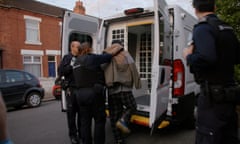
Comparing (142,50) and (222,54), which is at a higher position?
(142,50)

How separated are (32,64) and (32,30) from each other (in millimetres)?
2540

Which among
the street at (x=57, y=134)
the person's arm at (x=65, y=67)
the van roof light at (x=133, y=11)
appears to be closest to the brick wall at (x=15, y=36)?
the street at (x=57, y=134)

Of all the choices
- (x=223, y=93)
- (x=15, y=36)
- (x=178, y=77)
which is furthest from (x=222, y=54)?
(x=15, y=36)

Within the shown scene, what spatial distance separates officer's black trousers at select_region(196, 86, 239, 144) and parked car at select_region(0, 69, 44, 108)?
253 inches

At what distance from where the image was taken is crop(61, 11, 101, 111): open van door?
3869 millimetres

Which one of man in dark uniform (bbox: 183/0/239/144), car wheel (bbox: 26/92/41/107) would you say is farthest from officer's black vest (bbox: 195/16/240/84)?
car wheel (bbox: 26/92/41/107)

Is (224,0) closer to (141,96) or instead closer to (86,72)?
(141,96)

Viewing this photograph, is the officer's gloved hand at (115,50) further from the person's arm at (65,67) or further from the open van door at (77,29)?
the open van door at (77,29)

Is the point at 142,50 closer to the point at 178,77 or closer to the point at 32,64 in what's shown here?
the point at 178,77

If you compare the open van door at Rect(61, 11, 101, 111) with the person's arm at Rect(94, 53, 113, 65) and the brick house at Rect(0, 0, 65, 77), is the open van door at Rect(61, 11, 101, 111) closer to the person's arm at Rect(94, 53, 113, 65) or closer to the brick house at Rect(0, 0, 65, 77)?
the person's arm at Rect(94, 53, 113, 65)

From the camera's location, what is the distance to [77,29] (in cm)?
414

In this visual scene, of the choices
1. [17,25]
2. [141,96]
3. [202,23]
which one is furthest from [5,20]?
[202,23]

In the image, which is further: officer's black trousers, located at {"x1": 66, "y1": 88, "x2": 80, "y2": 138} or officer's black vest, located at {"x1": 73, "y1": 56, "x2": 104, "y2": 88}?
officer's black trousers, located at {"x1": 66, "y1": 88, "x2": 80, "y2": 138}

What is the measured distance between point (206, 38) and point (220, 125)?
81 cm
